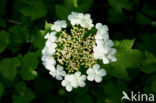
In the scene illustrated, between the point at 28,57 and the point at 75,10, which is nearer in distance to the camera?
the point at 75,10

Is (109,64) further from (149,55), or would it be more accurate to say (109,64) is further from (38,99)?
(38,99)

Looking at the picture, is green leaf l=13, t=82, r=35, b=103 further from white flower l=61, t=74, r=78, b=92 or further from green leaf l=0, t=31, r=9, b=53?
white flower l=61, t=74, r=78, b=92

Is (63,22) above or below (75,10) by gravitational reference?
below

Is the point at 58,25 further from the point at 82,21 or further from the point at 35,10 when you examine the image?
the point at 35,10

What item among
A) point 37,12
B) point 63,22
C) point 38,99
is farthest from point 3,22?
point 63,22

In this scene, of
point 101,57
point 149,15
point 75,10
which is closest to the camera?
point 101,57

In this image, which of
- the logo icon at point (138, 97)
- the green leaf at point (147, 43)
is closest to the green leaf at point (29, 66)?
the logo icon at point (138, 97)

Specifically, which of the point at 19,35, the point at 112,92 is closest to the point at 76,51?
the point at 112,92
